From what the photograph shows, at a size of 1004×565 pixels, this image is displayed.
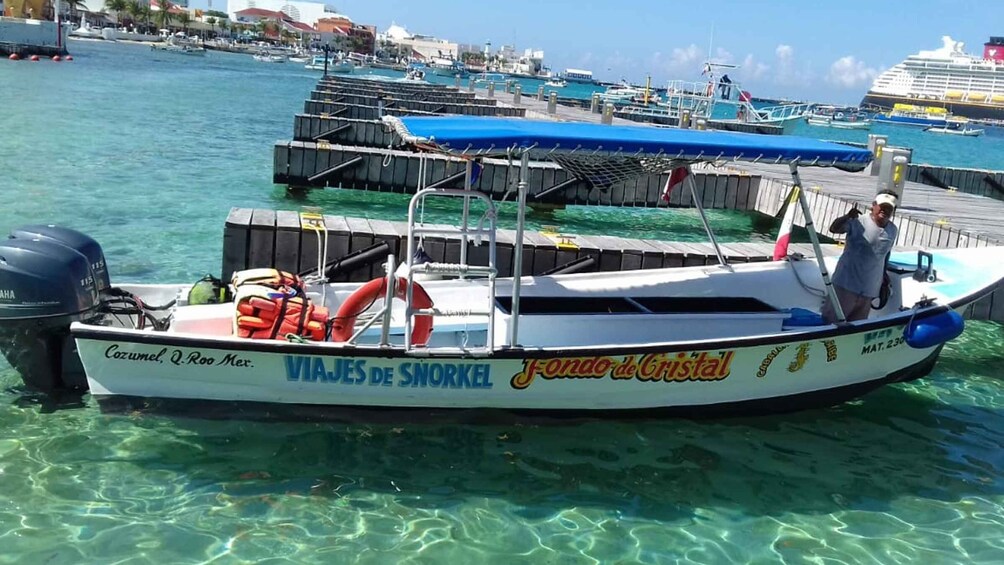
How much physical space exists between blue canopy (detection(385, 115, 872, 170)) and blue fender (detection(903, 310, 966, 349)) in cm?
157

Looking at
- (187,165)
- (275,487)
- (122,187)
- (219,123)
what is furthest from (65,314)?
(219,123)

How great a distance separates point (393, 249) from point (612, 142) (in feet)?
11.5

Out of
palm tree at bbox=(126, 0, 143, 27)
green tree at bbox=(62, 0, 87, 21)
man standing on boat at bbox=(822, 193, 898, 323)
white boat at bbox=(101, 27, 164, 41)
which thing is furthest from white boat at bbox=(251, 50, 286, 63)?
man standing on boat at bbox=(822, 193, 898, 323)

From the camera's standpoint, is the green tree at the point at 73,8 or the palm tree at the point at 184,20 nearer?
the green tree at the point at 73,8

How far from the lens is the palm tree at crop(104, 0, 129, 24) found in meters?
152

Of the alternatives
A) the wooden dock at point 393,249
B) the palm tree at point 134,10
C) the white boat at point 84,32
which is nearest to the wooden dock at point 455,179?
the wooden dock at point 393,249

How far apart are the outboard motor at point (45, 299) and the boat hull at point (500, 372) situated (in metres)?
0.41

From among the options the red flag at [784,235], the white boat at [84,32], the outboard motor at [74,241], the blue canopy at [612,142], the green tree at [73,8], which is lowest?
the outboard motor at [74,241]

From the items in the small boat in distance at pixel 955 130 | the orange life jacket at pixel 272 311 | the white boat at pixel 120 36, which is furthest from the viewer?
the white boat at pixel 120 36

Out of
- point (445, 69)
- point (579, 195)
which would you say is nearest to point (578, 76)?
point (445, 69)

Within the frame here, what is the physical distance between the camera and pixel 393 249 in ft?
31.4

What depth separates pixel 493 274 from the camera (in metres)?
6.46

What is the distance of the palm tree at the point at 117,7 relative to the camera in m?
152

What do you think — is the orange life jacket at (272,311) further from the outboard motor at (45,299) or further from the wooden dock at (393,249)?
the wooden dock at (393,249)
